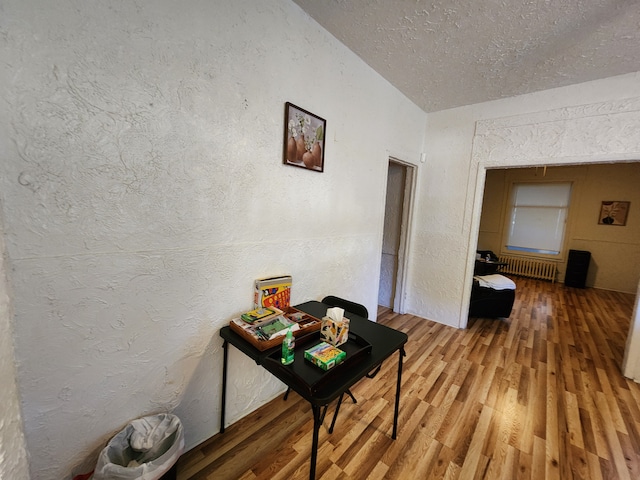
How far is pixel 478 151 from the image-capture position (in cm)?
301

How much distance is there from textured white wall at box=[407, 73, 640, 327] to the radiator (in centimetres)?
395

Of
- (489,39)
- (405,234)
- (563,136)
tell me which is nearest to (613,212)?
(563,136)

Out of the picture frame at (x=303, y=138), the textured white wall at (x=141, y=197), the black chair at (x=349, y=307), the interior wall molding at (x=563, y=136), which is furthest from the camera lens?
the interior wall molding at (x=563, y=136)

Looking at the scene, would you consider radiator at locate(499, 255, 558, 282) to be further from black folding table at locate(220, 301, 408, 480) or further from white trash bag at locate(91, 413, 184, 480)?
white trash bag at locate(91, 413, 184, 480)

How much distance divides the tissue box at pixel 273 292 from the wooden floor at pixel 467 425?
2.68 feet

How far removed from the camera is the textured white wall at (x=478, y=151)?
91.7 inches

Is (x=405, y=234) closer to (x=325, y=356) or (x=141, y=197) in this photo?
(x=325, y=356)

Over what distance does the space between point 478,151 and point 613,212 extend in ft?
15.6

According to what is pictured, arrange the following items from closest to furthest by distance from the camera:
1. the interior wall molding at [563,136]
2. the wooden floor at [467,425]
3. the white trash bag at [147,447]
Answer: the white trash bag at [147,447] → the wooden floor at [467,425] → the interior wall molding at [563,136]

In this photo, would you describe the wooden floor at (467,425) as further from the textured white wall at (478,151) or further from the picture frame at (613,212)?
the picture frame at (613,212)

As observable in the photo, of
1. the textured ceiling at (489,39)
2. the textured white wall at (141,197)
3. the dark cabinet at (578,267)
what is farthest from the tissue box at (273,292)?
the dark cabinet at (578,267)

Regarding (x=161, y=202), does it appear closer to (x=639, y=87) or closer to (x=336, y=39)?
(x=336, y=39)

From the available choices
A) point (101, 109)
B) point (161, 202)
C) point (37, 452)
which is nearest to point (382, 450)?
point (37, 452)

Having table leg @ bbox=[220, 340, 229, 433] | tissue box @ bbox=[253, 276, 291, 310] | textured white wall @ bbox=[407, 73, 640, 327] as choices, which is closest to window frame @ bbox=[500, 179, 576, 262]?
textured white wall @ bbox=[407, 73, 640, 327]
